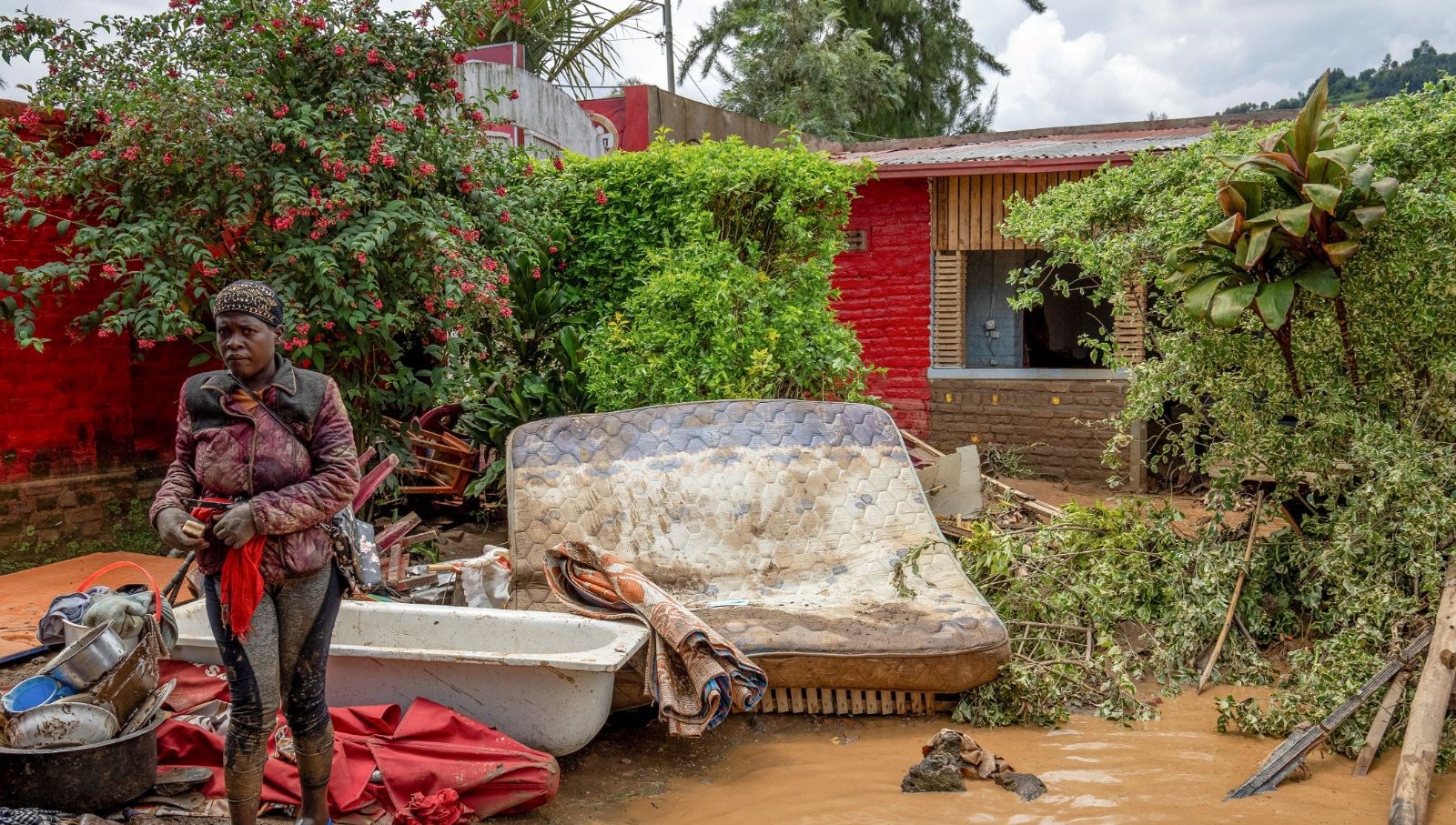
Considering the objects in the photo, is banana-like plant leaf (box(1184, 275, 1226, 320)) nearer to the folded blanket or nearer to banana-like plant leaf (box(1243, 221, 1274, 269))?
banana-like plant leaf (box(1243, 221, 1274, 269))

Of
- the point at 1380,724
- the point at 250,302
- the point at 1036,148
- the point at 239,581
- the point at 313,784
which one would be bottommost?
the point at 1380,724

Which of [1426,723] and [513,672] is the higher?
[513,672]

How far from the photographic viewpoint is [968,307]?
12.0 m

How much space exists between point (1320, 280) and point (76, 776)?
5.41m

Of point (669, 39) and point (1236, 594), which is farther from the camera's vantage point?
point (669, 39)

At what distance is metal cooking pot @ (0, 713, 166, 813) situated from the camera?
3.52 meters

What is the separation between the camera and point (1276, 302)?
16.0 ft

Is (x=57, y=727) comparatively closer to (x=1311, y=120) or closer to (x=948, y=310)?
(x=1311, y=120)

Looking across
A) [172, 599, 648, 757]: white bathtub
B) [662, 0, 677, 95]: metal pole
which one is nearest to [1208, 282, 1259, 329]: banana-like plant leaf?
[172, 599, 648, 757]: white bathtub

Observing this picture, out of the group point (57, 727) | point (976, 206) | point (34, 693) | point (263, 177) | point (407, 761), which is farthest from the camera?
point (976, 206)

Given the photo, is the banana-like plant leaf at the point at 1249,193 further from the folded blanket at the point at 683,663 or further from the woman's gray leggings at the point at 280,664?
the woman's gray leggings at the point at 280,664

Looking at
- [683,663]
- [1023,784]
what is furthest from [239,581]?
[1023,784]

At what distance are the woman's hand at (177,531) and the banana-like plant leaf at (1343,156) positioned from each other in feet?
15.5

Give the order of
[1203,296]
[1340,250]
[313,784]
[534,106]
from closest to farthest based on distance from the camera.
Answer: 1. [313,784]
2. [1340,250]
3. [1203,296]
4. [534,106]
